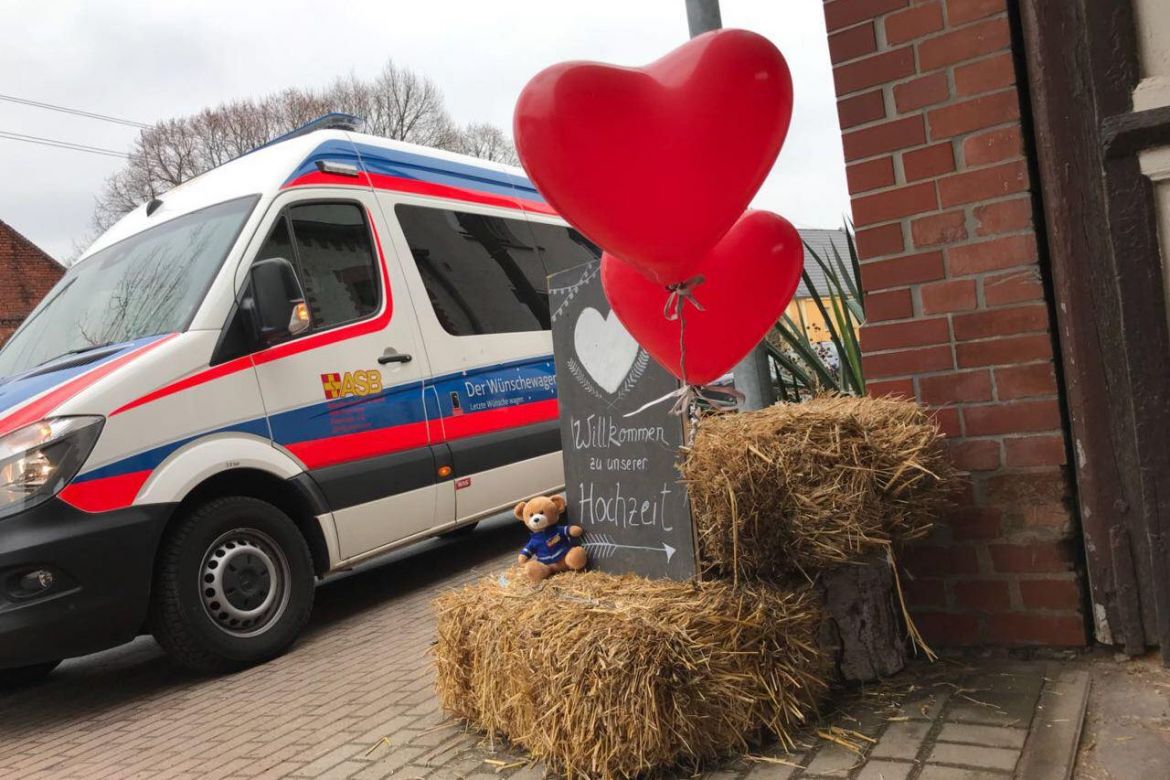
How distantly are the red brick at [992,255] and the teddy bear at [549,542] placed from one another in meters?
1.55

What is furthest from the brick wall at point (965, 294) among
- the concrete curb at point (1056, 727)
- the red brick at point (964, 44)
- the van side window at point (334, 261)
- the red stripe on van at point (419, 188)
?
the van side window at point (334, 261)

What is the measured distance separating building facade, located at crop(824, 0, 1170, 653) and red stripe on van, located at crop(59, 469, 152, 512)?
10.5 ft

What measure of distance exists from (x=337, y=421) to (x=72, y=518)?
1.43m

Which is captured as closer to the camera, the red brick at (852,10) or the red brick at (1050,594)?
the red brick at (1050,594)

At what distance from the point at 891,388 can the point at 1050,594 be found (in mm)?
812

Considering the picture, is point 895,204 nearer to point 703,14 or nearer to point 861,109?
point 861,109

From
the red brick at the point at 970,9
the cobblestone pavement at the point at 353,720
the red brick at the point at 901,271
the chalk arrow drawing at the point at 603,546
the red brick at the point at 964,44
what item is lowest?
the cobblestone pavement at the point at 353,720

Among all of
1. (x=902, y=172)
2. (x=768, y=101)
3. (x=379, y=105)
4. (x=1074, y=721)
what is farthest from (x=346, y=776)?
Result: (x=379, y=105)

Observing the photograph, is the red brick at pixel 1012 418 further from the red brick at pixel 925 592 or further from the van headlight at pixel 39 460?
the van headlight at pixel 39 460

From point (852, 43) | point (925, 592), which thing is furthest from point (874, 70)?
point (925, 592)

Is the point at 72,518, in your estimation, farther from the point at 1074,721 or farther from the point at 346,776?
the point at 1074,721

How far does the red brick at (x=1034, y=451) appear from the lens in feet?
9.04

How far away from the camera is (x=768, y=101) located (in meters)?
2.37

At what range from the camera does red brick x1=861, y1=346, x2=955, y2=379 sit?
2.95 meters
